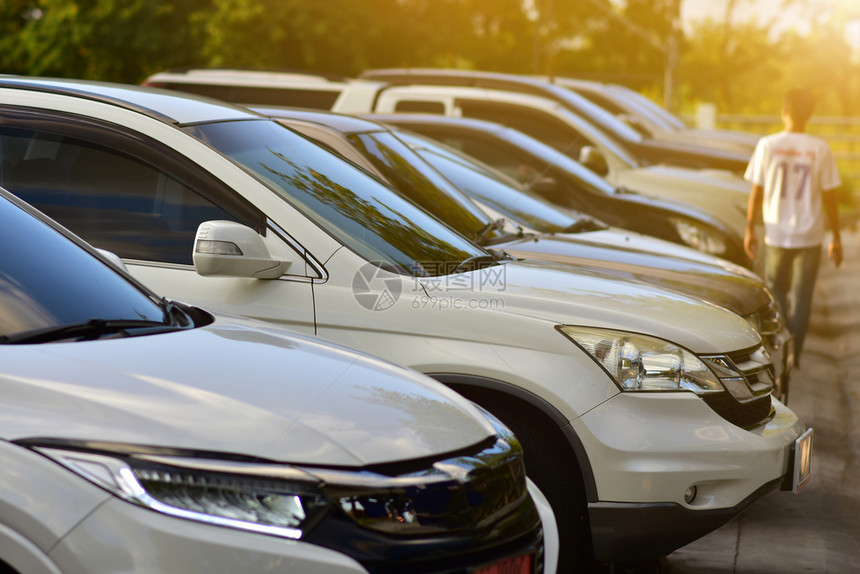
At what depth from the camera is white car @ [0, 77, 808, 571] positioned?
11.8ft

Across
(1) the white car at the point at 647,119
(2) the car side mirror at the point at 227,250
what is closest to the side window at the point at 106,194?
(2) the car side mirror at the point at 227,250

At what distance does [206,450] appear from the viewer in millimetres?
2236

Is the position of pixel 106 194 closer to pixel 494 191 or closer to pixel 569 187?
pixel 494 191

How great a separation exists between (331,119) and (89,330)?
324cm

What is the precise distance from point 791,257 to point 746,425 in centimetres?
421

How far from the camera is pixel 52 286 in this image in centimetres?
288

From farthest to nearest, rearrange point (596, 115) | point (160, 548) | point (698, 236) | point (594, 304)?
point (596, 115) < point (698, 236) < point (594, 304) < point (160, 548)

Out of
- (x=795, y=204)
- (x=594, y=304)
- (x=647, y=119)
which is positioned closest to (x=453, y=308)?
(x=594, y=304)

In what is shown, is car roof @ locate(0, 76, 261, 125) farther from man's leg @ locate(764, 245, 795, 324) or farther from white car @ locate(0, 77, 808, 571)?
man's leg @ locate(764, 245, 795, 324)

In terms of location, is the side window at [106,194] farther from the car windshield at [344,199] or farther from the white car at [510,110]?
the white car at [510,110]

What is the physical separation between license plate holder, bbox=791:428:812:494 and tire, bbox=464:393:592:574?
0.85 m

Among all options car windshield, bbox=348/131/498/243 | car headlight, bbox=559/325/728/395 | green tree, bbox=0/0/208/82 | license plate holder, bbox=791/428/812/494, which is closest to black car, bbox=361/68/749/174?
car windshield, bbox=348/131/498/243

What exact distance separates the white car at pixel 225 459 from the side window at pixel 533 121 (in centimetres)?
771

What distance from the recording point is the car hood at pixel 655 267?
5141 millimetres
